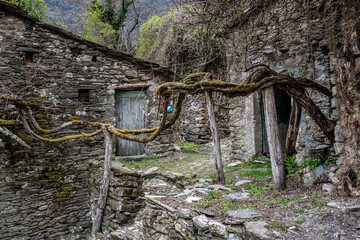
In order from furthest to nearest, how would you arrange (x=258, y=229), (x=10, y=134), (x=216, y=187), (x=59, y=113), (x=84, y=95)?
(x=84, y=95) → (x=59, y=113) → (x=10, y=134) → (x=216, y=187) → (x=258, y=229)

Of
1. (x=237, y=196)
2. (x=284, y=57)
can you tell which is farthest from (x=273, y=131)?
(x=284, y=57)

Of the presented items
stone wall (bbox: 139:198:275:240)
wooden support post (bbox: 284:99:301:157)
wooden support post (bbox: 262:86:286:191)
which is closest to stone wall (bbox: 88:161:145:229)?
stone wall (bbox: 139:198:275:240)

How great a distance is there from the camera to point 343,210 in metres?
2.67

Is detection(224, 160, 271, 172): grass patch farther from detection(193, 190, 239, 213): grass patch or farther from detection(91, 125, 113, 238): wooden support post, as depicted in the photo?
detection(91, 125, 113, 238): wooden support post

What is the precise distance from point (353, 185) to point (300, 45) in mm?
2606

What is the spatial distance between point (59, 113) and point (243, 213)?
202 inches

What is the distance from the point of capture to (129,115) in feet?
23.2

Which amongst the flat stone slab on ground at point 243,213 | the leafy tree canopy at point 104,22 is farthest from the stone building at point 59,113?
the leafy tree canopy at point 104,22

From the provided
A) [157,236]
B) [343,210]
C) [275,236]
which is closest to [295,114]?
[343,210]

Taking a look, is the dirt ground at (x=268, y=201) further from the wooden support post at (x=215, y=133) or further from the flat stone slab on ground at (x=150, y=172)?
the wooden support post at (x=215, y=133)

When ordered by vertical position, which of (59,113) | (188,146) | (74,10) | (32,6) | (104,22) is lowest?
(188,146)

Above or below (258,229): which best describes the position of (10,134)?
above

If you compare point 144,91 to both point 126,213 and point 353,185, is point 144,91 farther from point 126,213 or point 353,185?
point 353,185

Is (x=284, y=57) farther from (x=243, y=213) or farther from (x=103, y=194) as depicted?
(x=103, y=194)
